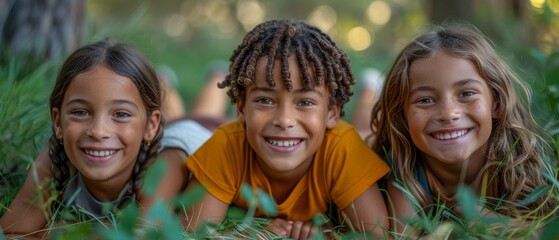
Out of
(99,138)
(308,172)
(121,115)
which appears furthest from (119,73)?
(308,172)

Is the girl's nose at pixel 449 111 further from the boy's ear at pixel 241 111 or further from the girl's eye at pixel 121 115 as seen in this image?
the girl's eye at pixel 121 115

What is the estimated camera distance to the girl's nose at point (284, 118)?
2455 mm

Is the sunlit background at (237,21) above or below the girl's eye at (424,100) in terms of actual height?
above

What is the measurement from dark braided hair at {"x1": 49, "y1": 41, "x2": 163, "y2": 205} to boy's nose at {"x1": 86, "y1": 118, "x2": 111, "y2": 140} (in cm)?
21

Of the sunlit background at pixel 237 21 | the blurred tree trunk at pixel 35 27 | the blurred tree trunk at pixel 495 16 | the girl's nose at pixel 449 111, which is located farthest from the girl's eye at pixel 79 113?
A: the sunlit background at pixel 237 21

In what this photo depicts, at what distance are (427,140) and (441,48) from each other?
1.11 feet

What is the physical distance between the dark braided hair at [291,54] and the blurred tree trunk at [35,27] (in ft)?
6.14

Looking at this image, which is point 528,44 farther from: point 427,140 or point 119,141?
point 119,141

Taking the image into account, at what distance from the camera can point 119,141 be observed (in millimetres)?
2600

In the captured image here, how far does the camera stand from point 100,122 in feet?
8.28

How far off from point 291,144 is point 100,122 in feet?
2.26

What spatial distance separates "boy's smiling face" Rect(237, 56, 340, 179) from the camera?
2.47 metres

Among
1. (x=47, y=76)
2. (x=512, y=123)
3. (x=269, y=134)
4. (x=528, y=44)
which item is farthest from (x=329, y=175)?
(x=528, y=44)

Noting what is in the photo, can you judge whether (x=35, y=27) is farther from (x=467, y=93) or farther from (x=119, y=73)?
(x=467, y=93)
